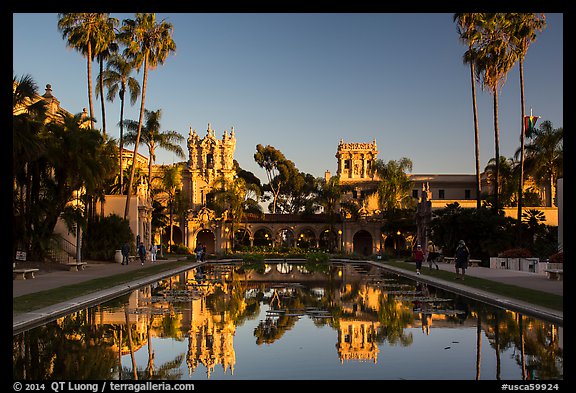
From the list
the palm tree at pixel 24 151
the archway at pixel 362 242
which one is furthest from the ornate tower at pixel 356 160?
the palm tree at pixel 24 151

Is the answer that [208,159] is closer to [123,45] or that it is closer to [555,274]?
[123,45]

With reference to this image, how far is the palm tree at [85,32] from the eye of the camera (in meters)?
45.1

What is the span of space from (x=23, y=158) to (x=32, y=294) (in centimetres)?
984

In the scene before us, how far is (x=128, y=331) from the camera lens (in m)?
13.7

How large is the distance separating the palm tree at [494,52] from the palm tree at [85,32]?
25.6 meters

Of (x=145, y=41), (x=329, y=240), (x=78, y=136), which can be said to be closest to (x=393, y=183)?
(x=329, y=240)

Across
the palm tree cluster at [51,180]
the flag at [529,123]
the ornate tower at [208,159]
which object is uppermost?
the ornate tower at [208,159]

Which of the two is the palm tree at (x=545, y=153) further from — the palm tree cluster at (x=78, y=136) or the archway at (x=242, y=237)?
the archway at (x=242, y=237)

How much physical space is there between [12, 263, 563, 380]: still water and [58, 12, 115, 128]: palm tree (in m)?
29.8

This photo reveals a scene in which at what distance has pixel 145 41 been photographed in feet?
167

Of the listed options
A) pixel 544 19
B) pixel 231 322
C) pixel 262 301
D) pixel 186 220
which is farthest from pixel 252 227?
pixel 231 322

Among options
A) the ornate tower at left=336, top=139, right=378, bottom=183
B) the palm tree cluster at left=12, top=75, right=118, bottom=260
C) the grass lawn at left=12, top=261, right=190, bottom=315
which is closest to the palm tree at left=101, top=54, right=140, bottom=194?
the palm tree cluster at left=12, top=75, right=118, bottom=260
